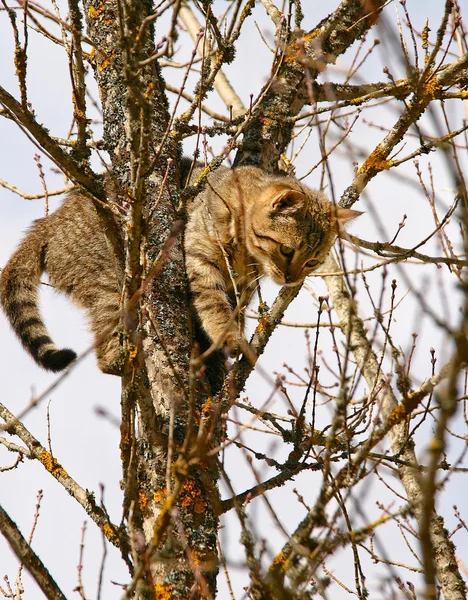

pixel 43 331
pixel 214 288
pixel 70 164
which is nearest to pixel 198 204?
pixel 214 288

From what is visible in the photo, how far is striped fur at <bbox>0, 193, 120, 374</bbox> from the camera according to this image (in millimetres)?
4834

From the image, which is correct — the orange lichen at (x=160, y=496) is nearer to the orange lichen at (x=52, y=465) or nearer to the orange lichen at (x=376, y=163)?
the orange lichen at (x=52, y=465)

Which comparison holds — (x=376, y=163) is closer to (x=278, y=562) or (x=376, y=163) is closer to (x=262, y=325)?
(x=262, y=325)

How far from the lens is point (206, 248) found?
180 inches

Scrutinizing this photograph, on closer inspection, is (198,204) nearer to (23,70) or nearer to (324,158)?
(23,70)

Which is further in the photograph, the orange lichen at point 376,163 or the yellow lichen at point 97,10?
the yellow lichen at point 97,10

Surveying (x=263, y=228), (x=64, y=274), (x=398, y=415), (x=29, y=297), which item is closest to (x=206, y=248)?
(x=263, y=228)

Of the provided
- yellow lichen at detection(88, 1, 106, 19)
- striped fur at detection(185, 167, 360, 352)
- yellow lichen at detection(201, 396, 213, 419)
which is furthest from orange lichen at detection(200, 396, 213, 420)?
yellow lichen at detection(88, 1, 106, 19)

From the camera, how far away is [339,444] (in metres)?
3.19

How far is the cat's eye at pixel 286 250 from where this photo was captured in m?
5.11

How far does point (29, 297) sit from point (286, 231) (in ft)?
6.55

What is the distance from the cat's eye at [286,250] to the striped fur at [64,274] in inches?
49.7

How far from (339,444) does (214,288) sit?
1.54 metres

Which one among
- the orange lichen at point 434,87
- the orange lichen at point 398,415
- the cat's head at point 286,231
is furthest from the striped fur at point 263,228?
the orange lichen at point 398,415
